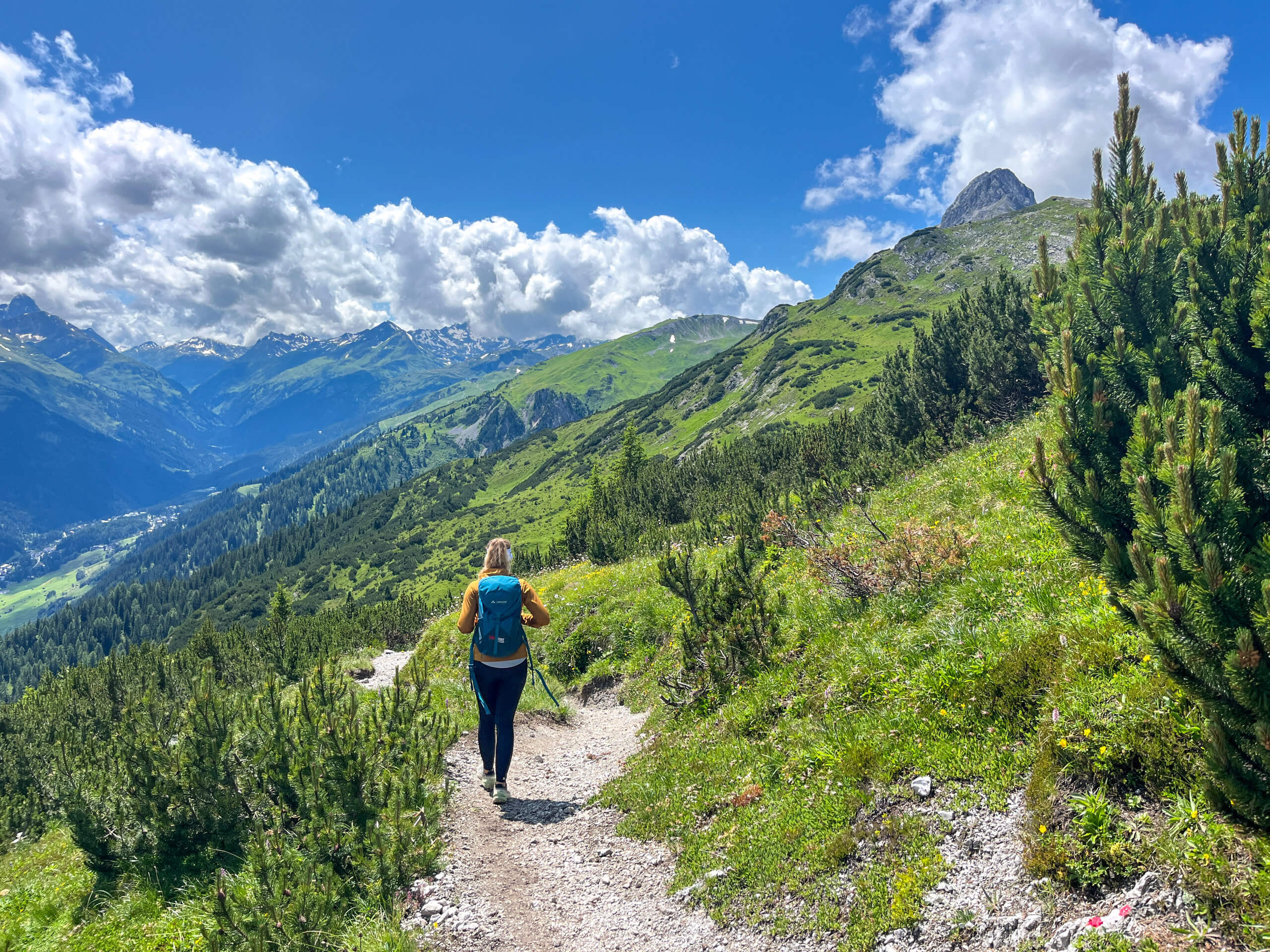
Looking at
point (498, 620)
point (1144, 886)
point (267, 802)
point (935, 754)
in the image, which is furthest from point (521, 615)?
point (1144, 886)

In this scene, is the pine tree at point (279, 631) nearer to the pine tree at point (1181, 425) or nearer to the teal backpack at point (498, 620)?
the teal backpack at point (498, 620)

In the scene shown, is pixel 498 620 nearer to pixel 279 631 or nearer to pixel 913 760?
pixel 913 760

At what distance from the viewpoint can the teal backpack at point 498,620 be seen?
8.79 meters

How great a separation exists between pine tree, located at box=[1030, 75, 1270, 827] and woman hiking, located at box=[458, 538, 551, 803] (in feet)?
22.2

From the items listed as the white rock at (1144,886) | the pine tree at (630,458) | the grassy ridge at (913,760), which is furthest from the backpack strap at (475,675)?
the pine tree at (630,458)

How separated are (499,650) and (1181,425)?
26.5 ft

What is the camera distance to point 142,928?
21.0 ft

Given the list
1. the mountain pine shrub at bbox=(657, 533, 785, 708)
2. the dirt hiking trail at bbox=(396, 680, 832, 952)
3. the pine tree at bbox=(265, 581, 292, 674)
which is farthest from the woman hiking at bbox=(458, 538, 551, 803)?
the pine tree at bbox=(265, 581, 292, 674)

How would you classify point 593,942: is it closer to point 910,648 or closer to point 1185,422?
point 910,648

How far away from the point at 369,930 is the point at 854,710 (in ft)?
19.7

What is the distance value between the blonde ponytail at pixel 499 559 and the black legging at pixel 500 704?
141cm

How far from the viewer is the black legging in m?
8.98

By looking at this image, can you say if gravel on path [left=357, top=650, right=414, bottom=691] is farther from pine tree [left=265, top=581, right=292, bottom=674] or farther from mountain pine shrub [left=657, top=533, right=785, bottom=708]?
mountain pine shrub [left=657, top=533, right=785, bottom=708]

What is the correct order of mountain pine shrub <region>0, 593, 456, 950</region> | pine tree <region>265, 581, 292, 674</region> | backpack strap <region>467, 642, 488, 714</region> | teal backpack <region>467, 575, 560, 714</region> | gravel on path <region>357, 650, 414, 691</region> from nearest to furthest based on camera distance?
mountain pine shrub <region>0, 593, 456, 950</region>, teal backpack <region>467, 575, 560, 714</region>, backpack strap <region>467, 642, 488, 714</region>, gravel on path <region>357, 650, 414, 691</region>, pine tree <region>265, 581, 292, 674</region>
